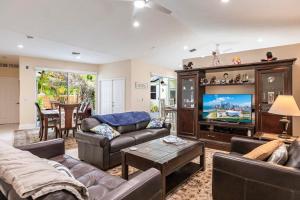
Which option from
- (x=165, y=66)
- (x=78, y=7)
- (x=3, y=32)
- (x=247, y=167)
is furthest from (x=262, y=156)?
(x=165, y=66)

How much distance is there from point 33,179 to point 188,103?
4507mm

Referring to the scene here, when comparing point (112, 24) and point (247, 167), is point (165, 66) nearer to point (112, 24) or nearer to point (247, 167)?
point (112, 24)

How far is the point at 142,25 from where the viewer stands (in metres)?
4.54

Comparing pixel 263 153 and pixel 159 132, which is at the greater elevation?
pixel 263 153

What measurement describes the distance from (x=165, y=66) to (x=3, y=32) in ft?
20.0

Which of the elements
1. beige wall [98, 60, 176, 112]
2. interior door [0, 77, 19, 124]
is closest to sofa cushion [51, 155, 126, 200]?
beige wall [98, 60, 176, 112]

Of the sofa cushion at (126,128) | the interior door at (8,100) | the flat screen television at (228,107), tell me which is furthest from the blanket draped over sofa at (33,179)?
the interior door at (8,100)

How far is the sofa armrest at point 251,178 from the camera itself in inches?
65.1

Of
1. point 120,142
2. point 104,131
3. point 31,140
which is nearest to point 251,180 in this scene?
point 120,142

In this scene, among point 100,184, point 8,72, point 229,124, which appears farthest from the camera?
point 8,72

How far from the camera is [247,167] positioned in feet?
6.09

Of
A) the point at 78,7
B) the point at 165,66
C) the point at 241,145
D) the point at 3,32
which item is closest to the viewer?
the point at 241,145

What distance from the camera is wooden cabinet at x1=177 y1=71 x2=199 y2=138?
4.93m

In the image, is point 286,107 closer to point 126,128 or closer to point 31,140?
point 126,128
